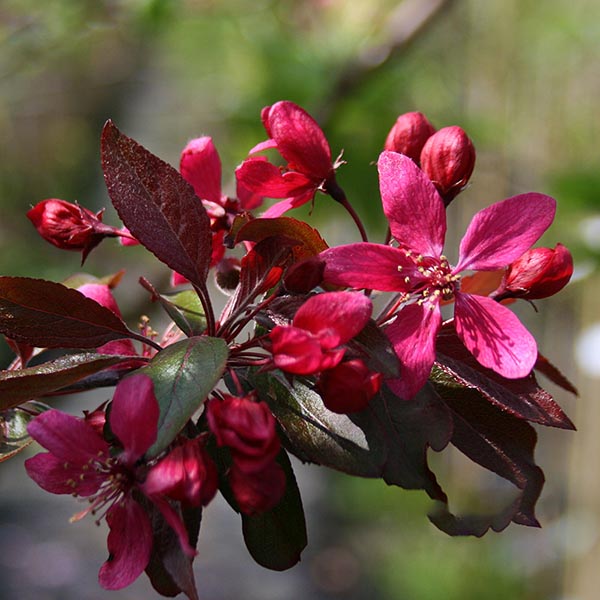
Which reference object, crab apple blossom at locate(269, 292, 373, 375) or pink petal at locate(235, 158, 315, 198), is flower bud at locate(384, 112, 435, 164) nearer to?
pink petal at locate(235, 158, 315, 198)

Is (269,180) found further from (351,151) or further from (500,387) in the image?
(351,151)

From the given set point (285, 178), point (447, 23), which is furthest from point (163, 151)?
point (285, 178)

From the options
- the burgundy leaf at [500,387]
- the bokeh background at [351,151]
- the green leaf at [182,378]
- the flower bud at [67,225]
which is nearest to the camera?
the green leaf at [182,378]

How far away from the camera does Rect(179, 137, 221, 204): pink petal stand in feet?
2.35

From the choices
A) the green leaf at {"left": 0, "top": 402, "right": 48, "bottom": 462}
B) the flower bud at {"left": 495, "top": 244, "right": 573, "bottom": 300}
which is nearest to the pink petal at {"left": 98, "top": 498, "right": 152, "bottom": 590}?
the green leaf at {"left": 0, "top": 402, "right": 48, "bottom": 462}

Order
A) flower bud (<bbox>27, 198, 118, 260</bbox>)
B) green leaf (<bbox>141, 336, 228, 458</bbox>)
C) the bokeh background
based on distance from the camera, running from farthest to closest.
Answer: the bokeh background
flower bud (<bbox>27, 198, 118, 260</bbox>)
green leaf (<bbox>141, 336, 228, 458</bbox>)

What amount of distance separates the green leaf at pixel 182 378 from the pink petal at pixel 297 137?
0.65 ft

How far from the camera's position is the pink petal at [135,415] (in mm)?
496

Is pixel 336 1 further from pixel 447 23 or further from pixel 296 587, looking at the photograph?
pixel 296 587

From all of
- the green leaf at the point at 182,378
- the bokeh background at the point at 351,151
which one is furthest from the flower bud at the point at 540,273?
the bokeh background at the point at 351,151

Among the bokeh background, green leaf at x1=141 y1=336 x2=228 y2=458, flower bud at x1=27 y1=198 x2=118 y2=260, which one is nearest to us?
green leaf at x1=141 y1=336 x2=228 y2=458

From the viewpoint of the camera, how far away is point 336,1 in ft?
9.23

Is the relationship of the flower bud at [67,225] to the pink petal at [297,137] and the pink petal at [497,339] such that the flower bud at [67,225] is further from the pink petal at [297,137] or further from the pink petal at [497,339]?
the pink petal at [497,339]

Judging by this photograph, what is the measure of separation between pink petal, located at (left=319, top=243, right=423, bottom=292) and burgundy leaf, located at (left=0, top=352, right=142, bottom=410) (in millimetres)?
168
